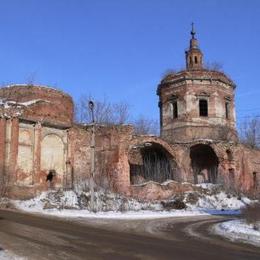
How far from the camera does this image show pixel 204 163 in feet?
139

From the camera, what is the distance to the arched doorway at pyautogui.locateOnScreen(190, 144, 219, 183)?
40938mm

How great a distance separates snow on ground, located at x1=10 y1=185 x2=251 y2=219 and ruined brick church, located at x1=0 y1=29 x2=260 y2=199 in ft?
5.15

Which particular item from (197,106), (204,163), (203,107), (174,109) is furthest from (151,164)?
(203,107)

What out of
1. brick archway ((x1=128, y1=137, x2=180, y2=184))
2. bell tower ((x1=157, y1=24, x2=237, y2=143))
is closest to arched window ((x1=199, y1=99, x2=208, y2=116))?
bell tower ((x1=157, y1=24, x2=237, y2=143))

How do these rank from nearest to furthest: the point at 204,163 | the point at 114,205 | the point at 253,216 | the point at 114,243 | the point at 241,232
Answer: the point at 114,243, the point at 241,232, the point at 253,216, the point at 114,205, the point at 204,163

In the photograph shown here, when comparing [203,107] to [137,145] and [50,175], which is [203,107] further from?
[50,175]

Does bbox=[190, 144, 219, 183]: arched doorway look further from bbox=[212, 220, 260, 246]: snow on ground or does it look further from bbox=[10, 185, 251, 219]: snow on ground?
bbox=[212, 220, 260, 246]: snow on ground

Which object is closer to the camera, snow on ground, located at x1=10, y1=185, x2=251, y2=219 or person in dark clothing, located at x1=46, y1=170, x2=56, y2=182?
snow on ground, located at x1=10, y1=185, x2=251, y2=219

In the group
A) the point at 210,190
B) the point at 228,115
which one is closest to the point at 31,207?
the point at 210,190

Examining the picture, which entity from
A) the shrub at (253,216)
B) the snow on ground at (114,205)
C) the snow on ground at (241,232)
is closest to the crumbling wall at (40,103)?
the snow on ground at (114,205)

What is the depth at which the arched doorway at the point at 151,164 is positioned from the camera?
37906 millimetres

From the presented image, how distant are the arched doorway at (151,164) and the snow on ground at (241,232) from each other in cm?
1969

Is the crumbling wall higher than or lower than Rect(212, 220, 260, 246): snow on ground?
higher

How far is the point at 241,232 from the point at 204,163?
27.1 metres
